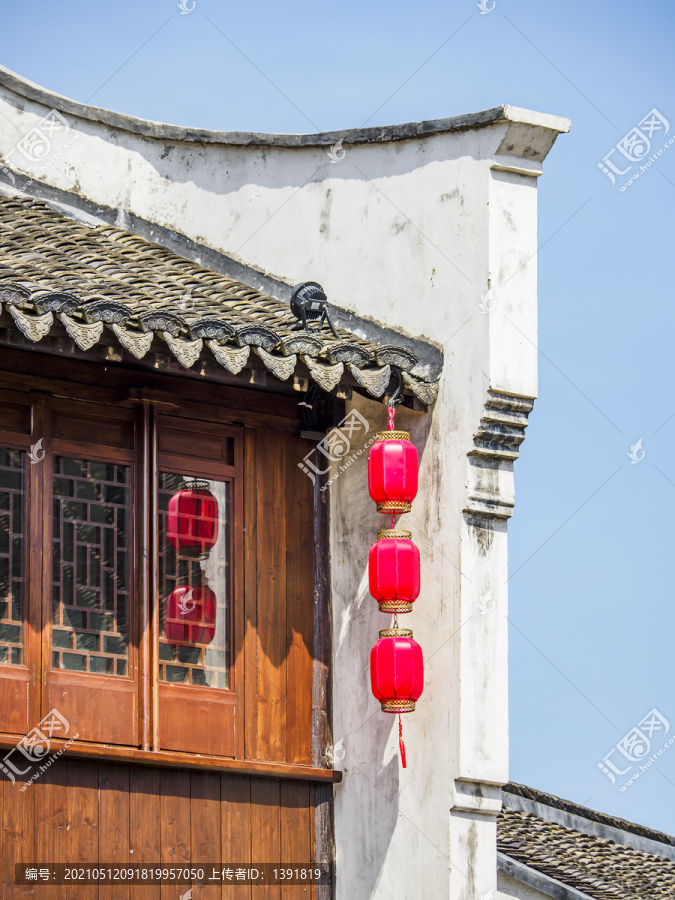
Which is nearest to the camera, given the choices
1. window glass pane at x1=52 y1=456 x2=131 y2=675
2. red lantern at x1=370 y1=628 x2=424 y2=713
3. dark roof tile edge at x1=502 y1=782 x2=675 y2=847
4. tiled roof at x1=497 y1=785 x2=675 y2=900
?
window glass pane at x1=52 y1=456 x2=131 y2=675

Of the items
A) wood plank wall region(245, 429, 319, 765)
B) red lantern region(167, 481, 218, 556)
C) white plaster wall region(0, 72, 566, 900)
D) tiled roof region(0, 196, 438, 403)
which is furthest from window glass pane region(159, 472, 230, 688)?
tiled roof region(0, 196, 438, 403)

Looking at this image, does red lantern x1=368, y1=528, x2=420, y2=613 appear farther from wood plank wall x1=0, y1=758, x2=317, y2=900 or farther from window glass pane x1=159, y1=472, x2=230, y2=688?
wood plank wall x1=0, y1=758, x2=317, y2=900

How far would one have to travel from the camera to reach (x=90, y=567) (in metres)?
7.73

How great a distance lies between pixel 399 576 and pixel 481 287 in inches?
65.8

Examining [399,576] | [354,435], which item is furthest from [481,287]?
[399,576]

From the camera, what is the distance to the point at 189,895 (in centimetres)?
766

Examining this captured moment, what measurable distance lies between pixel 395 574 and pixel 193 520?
44.0 inches

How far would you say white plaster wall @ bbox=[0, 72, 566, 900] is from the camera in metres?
7.99

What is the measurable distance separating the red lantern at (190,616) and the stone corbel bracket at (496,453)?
4.81ft

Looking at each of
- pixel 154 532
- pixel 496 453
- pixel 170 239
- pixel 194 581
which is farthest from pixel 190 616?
pixel 170 239

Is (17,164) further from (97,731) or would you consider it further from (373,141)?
(97,731)

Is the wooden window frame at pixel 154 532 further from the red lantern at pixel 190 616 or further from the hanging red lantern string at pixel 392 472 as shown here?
the hanging red lantern string at pixel 392 472

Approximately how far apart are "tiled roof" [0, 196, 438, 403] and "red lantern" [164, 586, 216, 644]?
1311 mm

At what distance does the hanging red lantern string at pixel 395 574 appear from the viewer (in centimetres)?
788
